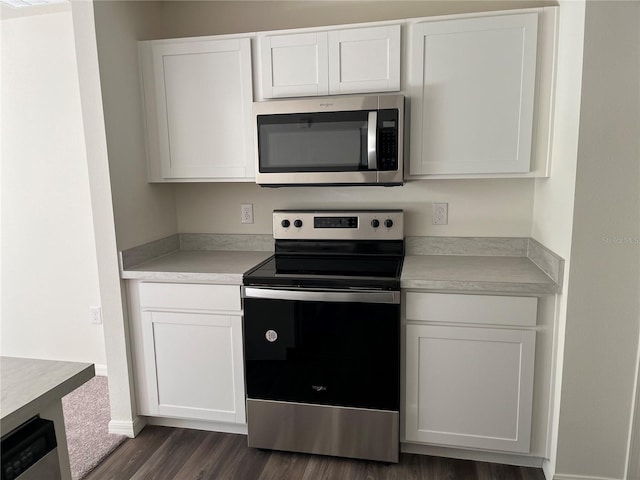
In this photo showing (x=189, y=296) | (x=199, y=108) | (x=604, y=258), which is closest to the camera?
(x=604, y=258)

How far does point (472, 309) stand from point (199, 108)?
164 centimetres

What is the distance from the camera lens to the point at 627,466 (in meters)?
1.82

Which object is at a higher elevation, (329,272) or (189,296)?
(329,272)

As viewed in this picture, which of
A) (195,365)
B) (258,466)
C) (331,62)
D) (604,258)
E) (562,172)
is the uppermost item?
(331,62)

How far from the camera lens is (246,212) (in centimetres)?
264

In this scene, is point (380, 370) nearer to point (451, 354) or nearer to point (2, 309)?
point (451, 354)

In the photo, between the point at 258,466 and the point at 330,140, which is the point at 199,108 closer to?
the point at 330,140

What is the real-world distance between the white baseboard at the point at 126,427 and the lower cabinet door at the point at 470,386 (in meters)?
1.39

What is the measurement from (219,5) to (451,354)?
2.18m

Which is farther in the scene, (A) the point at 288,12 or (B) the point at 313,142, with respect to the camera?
(A) the point at 288,12

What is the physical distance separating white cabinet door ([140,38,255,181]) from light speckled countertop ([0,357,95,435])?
1.43m

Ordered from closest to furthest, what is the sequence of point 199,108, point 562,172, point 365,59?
point 562,172
point 365,59
point 199,108

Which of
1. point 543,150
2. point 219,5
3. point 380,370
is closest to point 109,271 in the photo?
point 380,370

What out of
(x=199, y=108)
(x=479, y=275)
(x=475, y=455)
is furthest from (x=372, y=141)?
(x=475, y=455)
